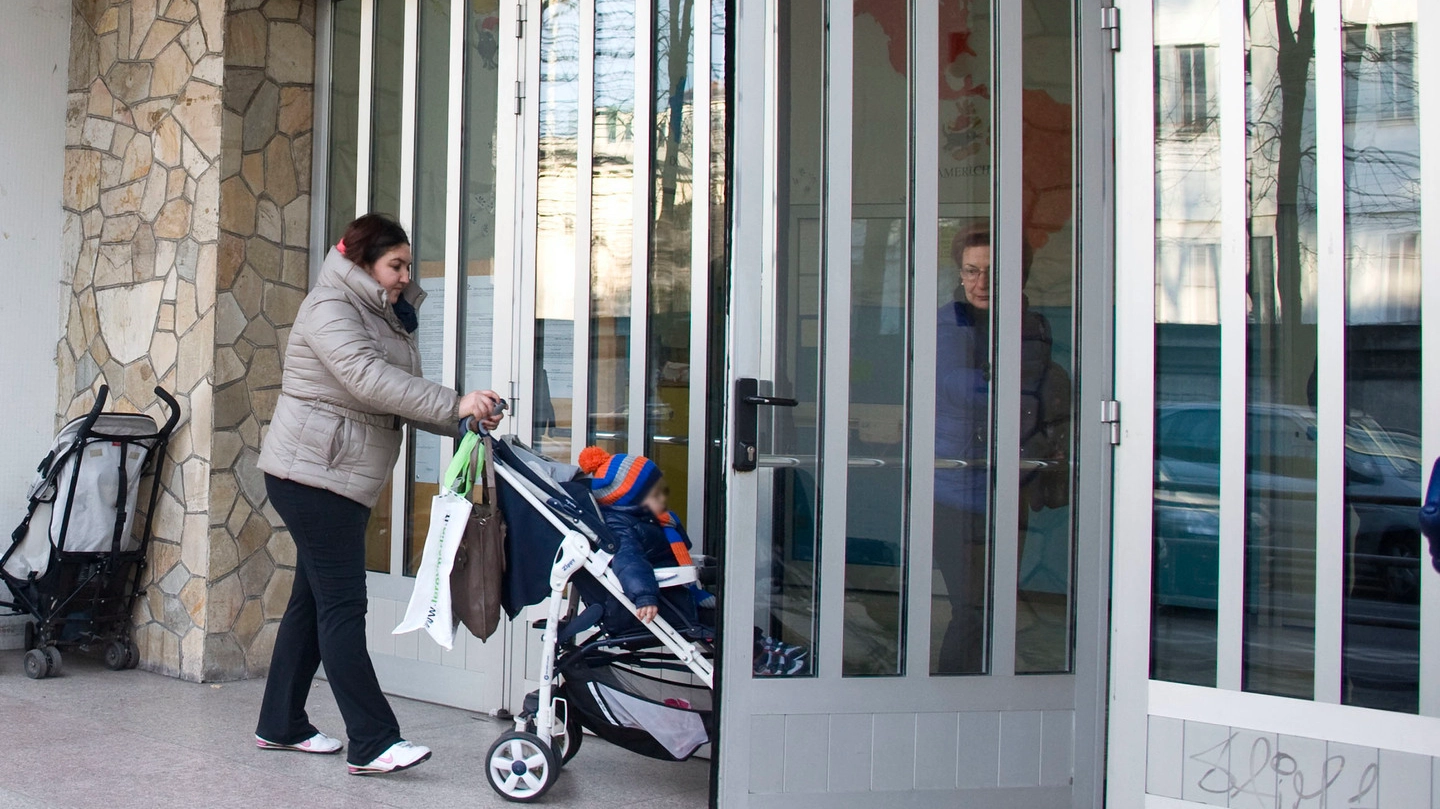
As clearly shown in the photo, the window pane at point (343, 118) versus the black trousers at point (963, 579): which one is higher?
the window pane at point (343, 118)

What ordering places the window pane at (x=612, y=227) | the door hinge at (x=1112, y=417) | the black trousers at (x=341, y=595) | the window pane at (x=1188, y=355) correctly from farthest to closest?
the window pane at (x=612, y=227) → the black trousers at (x=341, y=595) → the door hinge at (x=1112, y=417) → the window pane at (x=1188, y=355)

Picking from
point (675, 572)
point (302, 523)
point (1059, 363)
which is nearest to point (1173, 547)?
point (1059, 363)

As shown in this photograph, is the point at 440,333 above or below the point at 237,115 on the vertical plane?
below

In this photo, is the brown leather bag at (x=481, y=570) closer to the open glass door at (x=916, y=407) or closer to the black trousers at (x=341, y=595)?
the black trousers at (x=341, y=595)

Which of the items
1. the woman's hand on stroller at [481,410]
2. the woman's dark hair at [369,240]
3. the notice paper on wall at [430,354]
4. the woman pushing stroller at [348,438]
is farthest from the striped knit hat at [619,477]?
the notice paper on wall at [430,354]

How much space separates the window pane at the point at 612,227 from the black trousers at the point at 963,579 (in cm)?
146

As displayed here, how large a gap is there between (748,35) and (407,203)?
7.84ft

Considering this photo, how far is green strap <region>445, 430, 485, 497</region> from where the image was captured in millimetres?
3656

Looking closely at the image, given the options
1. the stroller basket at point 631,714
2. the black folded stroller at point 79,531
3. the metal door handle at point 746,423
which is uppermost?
the metal door handle at point 746,423

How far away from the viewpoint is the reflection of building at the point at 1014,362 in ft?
9.86

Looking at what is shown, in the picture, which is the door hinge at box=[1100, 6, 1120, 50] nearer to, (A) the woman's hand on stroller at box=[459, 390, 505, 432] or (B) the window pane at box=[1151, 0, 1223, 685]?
(B) the window pane at box=[1151, 0, 1223, 685]

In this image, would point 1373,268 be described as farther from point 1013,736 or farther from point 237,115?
point 237,115

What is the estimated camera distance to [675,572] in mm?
3580

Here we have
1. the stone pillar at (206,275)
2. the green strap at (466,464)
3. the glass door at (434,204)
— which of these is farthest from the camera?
the stone pillar at (206,275)
